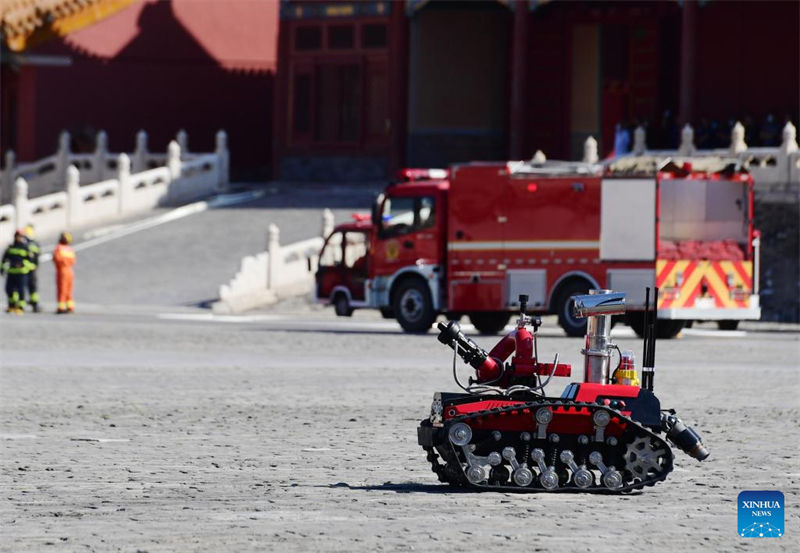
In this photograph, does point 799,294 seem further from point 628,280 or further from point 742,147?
point 628,280

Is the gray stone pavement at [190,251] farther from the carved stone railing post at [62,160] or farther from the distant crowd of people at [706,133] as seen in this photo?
the distant crowd of people at [706,133]

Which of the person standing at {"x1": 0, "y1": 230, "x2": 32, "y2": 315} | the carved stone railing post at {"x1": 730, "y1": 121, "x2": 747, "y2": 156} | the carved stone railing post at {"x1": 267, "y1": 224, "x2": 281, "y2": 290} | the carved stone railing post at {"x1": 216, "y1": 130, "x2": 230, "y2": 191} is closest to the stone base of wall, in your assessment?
the carved stone railing post at {"x1": 730, "y1": 121, "x2": 747, "y2": 156}

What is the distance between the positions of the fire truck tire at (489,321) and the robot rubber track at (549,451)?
18.5 metres

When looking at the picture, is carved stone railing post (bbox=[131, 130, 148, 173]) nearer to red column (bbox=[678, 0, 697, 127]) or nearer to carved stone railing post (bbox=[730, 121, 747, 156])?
red column (bbox=[678, 0, 697, 127])

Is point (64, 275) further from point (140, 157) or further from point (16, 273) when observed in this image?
point (140, 157)

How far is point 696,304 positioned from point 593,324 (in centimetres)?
1721

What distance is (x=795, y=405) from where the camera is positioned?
1847 centimetres

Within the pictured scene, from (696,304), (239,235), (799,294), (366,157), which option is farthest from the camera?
(366,157)

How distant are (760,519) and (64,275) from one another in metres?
24.5

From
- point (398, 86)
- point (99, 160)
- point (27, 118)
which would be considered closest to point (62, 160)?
point (99, 160)

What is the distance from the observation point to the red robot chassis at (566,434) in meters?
11.4

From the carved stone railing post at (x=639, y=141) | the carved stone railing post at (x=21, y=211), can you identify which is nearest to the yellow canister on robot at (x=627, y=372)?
the carved stone railing post at (x=639, y=141)

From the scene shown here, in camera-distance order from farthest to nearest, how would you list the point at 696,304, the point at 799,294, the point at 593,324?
the point at 799,294, the point at 696,304, the point at 593,324

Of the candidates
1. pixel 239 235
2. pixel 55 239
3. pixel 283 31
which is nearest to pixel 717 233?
pixel 239 235
